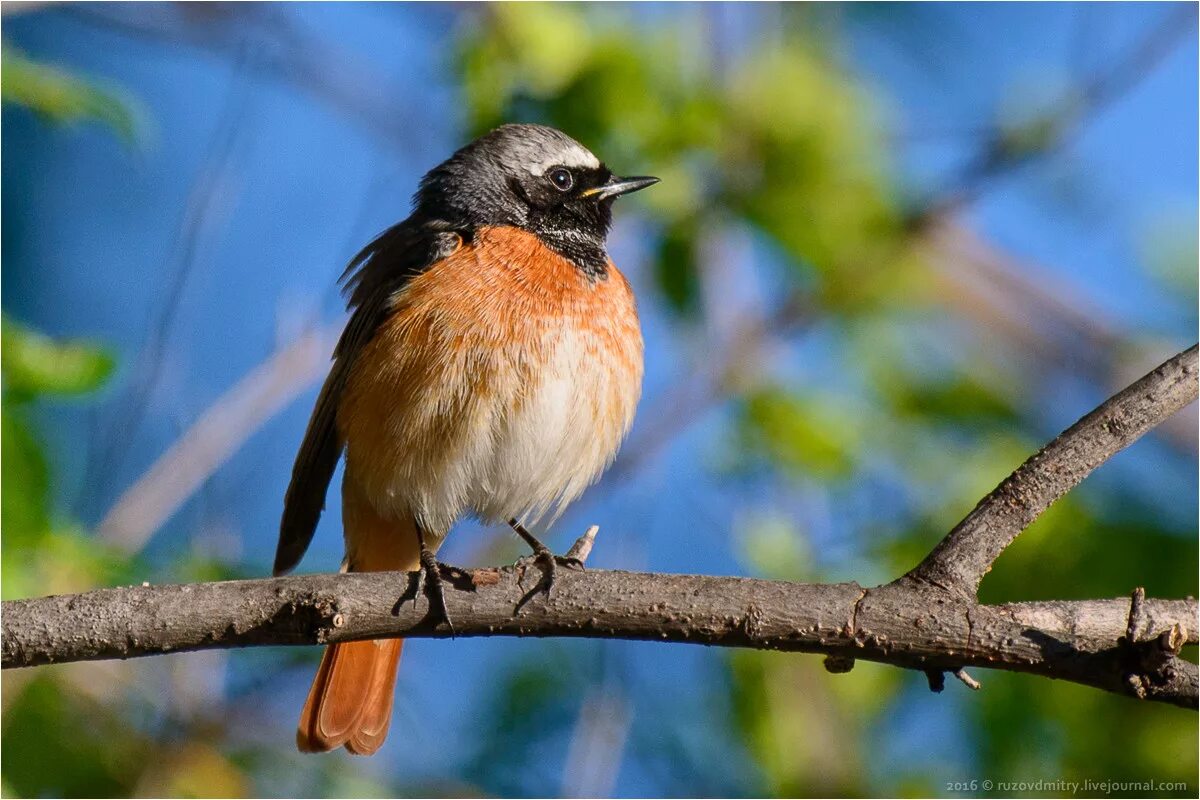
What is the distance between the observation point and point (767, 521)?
5.90 meters

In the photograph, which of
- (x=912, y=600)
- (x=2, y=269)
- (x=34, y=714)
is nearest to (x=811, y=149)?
(x=912, y=600)

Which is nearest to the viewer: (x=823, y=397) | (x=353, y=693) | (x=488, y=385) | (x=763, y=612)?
(x=763, y=612)

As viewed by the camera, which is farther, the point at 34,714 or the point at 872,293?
the point at 872,293

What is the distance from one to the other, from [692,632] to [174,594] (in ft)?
4.79

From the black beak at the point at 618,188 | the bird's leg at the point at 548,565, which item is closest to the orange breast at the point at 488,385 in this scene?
the black beak at the point at 618,188

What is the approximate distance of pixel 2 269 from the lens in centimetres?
939

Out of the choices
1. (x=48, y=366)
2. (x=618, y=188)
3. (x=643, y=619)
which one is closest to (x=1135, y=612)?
(x=643, y=619)

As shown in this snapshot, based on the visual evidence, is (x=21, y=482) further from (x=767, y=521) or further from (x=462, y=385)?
(x=767, y=521)

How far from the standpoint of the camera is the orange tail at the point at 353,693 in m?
4.99

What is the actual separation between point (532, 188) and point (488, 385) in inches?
55.1

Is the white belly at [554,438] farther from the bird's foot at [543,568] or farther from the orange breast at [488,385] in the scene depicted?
the bird's foot at [543,568]

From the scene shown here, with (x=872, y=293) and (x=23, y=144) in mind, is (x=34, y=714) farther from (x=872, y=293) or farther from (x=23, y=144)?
(x=23, y=144)

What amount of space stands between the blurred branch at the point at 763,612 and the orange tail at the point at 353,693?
1.60m

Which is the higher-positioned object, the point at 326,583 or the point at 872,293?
the point at 872,293
